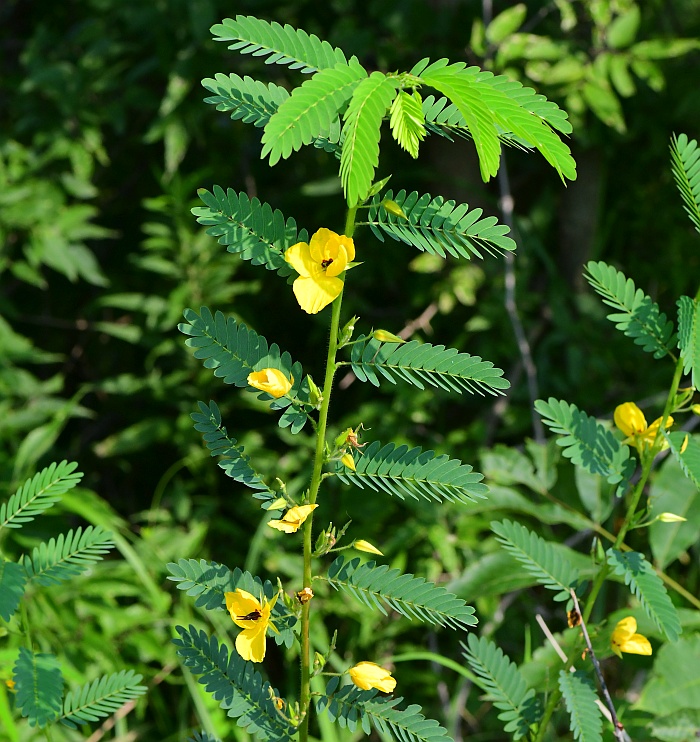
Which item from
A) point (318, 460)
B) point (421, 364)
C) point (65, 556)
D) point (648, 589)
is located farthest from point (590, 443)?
point (65, 556)

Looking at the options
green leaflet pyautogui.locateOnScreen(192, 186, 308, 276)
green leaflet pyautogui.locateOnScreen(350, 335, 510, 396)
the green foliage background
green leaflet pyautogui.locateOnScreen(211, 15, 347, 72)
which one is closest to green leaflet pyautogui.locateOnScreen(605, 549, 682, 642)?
green leaflet pyautogui.locateOnScreen(350, 335, 510, 396)

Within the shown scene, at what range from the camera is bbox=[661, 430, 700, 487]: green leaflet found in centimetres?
88

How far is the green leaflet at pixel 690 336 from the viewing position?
33.3 inches

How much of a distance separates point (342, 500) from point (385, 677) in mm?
1503

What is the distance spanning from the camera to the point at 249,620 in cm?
75

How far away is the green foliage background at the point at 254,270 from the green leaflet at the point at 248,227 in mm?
1272

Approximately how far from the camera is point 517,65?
2.17m

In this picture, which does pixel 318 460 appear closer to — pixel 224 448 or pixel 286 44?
pixel 224 448

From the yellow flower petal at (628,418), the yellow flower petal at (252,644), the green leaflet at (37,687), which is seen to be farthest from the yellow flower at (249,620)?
the yellow flower petal at (628,418)

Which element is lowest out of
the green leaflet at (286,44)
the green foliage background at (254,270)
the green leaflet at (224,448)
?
the green foliage background at (254,270)

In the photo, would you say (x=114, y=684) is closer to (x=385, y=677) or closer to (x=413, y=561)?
(x=385, y=677)

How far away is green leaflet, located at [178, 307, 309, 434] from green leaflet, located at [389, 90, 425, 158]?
213mm

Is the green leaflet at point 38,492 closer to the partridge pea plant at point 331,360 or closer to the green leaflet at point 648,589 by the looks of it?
the partridge pea plant at point 331,360

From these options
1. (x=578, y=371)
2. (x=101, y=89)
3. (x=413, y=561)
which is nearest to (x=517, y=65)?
(x=578, y=371)
